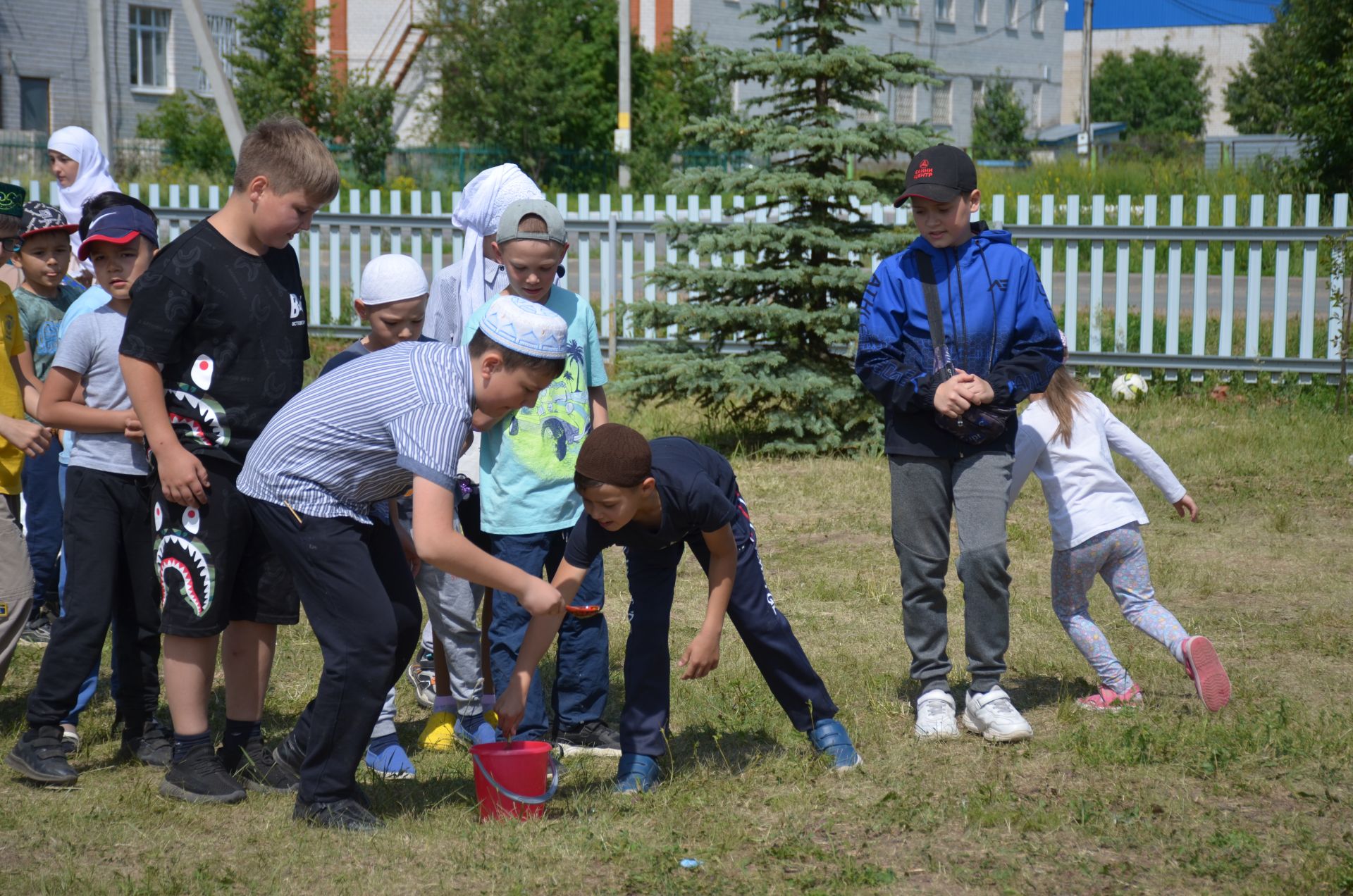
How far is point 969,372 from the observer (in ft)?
14.9

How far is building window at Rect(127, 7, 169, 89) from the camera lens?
35844 mm

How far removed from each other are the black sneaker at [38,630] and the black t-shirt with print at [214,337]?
8.62 feet

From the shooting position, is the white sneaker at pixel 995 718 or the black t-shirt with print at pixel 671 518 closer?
the black t-shirt with print at pixel 671 518

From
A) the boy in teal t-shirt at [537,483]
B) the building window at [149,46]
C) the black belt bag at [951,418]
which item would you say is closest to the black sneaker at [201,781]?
the boy in teal t-shirt at [537,483]

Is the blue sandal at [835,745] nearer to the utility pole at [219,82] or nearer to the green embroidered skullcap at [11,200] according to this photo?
the green embroidered skullcap at [11,200]

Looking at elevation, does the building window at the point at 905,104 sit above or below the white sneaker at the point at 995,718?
above

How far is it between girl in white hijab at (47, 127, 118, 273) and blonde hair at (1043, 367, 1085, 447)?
501 centimetres

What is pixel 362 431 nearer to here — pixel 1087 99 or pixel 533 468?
pixel 533 468

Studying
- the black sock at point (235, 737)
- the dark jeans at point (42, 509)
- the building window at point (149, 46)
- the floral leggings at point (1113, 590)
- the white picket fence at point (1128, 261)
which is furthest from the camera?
the building window at point (149, 46)

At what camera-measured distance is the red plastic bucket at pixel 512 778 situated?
386 centimetres

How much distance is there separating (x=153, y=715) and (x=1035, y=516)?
510 centimetres

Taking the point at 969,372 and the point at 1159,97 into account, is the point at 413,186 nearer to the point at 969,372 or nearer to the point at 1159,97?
the point at 969,372

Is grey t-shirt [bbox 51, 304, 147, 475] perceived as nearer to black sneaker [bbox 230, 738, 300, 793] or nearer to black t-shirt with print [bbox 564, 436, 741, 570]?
black sneaker [bbox 230, 738, 300, 793]

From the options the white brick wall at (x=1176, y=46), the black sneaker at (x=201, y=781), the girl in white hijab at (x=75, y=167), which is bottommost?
the black sneaker at (x=201, y=781)
